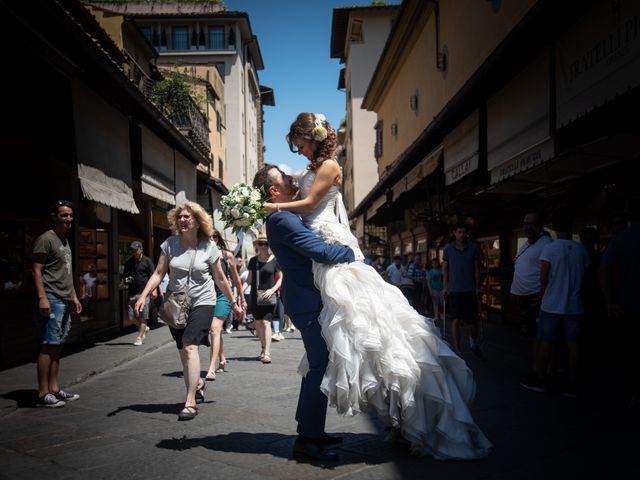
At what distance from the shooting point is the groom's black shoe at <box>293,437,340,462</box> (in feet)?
11.3

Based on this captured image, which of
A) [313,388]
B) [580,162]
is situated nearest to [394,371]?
[313,388]

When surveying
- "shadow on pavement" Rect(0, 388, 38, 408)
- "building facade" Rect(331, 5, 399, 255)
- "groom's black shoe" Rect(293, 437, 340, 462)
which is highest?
"building facade" Rect(331, 5, 399, 255)

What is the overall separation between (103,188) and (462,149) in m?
5.65

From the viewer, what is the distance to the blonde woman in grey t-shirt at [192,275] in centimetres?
483

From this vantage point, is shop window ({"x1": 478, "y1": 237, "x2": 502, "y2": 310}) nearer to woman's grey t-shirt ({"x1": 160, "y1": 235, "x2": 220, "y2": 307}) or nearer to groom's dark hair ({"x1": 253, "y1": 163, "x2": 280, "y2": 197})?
woman's grey t-shirt ({"x1": 160, "y1": 235, "x2": 220, "y2": 307})

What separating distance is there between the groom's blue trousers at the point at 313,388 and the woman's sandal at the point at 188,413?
4.74 ft

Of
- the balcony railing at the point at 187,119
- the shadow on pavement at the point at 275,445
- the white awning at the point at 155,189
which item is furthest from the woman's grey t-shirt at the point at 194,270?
the balcony railing at the point at 187,119

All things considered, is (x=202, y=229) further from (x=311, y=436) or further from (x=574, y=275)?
(x=574, y=275)

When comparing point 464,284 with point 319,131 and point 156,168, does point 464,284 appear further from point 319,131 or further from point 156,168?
point 156,168

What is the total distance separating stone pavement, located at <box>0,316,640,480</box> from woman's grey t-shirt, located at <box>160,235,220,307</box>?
38.7 inches

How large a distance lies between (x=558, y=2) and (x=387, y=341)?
4.28 metres

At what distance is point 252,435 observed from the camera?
4172 mm

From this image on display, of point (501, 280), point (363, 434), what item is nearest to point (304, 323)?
point (363, 434)

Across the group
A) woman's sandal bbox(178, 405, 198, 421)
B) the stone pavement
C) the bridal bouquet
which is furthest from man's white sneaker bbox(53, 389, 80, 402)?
the bridal bouquet
